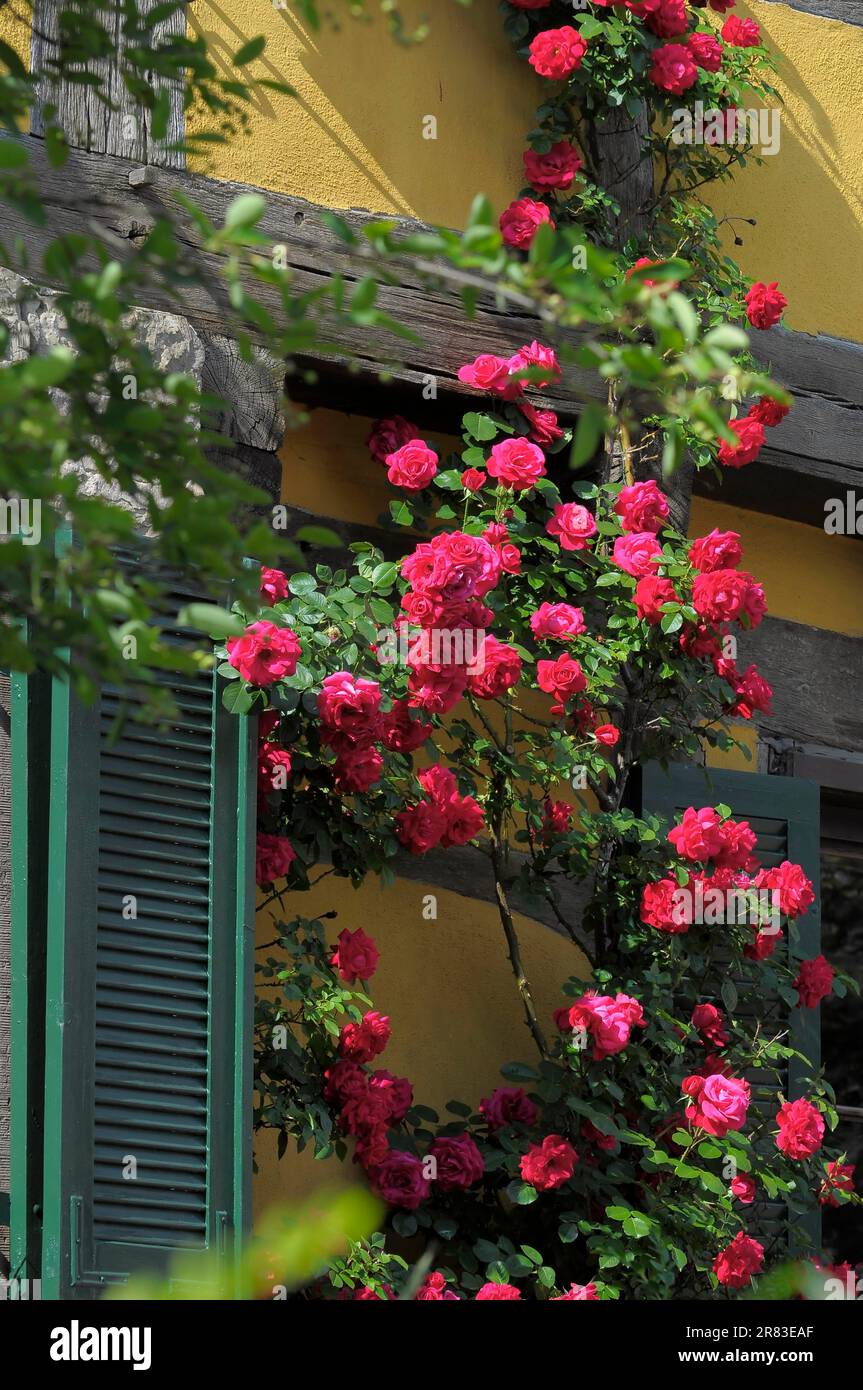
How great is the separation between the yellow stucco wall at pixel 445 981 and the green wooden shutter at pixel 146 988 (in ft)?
1.96

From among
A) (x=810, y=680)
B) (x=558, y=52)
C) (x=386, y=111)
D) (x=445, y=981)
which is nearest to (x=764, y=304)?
(x=558, y=52)

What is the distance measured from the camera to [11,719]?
3406 mm

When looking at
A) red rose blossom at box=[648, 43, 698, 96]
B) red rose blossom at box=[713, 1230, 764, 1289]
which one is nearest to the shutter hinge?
red rose blossom at box=[713, 1230, 764, 1289]

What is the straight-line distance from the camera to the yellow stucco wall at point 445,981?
164 inches

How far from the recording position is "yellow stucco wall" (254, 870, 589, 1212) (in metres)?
4.17

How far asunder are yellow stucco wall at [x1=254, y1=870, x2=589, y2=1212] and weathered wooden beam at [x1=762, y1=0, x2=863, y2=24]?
2.42 metres

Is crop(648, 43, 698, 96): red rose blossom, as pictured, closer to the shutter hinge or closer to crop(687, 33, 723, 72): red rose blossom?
crop(687, 33, 723, 72): red rose blossom

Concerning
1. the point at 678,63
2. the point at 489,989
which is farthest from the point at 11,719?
the point at 678,63

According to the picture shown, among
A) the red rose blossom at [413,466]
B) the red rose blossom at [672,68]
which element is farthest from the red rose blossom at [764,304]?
the red rose blossom at [413,466]

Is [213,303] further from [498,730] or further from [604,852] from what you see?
[604,852]

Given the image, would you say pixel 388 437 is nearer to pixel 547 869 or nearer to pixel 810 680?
pixel 547 869

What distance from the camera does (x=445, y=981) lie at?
425cm

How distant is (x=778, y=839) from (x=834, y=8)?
2.13 metres

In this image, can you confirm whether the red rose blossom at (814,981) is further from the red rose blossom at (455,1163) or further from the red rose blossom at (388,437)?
the red rose blossom at (388,437)
